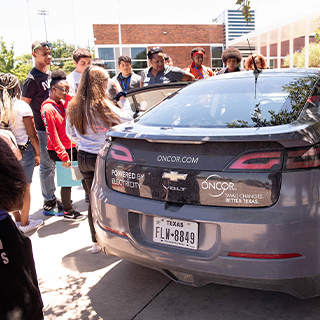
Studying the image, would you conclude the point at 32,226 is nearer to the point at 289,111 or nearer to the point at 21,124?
the point at 21,124

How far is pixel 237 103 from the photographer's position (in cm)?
265

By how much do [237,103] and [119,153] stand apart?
1006mm

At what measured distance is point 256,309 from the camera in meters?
2.38

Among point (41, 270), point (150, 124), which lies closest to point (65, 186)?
Answer: point (41, 270)

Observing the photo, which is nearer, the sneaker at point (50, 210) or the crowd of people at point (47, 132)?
the crowd of people at point (47, 132)

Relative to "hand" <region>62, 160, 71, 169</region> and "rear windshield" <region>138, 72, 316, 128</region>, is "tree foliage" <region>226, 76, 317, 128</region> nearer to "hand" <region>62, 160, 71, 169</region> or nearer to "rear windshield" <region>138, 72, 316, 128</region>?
"rear windshield" <region>138, 72, 316, 128</region>

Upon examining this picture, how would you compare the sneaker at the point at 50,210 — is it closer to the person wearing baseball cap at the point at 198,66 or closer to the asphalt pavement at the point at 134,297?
the asphalt pavement at the point at 134,297

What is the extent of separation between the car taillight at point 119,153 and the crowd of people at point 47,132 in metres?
0.78

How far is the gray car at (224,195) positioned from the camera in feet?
6.14

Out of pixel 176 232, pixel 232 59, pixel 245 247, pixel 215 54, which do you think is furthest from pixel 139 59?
pixel 245 247

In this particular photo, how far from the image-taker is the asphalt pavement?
237cm

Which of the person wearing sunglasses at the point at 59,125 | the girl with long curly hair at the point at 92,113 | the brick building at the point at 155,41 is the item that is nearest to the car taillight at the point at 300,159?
the girl with long curly hair at the point at 92,113

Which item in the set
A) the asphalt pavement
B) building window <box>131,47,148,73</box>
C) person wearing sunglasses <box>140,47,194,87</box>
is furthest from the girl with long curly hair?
building window <box>131,47,148,73</box>

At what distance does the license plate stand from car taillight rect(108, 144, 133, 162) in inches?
19.0
